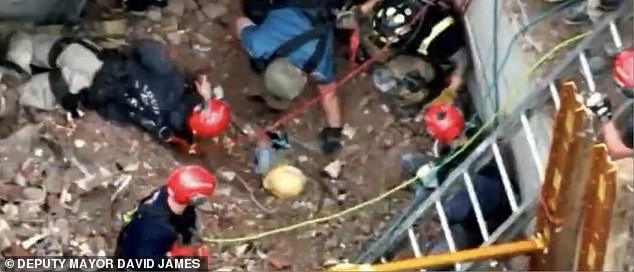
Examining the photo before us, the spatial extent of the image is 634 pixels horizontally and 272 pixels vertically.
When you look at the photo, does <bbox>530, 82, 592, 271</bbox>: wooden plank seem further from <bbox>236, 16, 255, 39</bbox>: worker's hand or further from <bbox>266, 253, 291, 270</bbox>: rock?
<bbox>236, 16, 255, 39</bbox>: worker's hand

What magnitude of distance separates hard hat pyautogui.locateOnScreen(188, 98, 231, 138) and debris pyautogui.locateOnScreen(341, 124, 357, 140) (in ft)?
1.63

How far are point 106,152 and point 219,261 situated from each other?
578mm

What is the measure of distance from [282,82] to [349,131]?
0.29 m

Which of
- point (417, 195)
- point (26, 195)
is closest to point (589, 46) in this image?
point (417, 195)

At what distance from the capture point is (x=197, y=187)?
420 cm

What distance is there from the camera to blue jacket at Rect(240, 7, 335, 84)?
5219 millimetres

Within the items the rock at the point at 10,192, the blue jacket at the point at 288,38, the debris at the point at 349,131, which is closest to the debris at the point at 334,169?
the debris at the point at 349,131

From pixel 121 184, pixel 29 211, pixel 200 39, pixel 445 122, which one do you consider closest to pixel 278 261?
pixel 121 184

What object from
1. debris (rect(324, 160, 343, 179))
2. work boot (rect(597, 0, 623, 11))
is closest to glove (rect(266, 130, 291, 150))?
debris (rect(324, 160, 343, 179))

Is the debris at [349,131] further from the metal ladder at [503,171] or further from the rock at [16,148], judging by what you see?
the rock at [16,148]

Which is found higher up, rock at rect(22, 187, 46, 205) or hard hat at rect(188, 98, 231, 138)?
hard hat at rect(188, 98, 231, 138)

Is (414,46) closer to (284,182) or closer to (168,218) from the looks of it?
(284,182)

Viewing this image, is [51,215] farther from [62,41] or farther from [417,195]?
[417,195]

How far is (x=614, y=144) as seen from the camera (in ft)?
13.1
